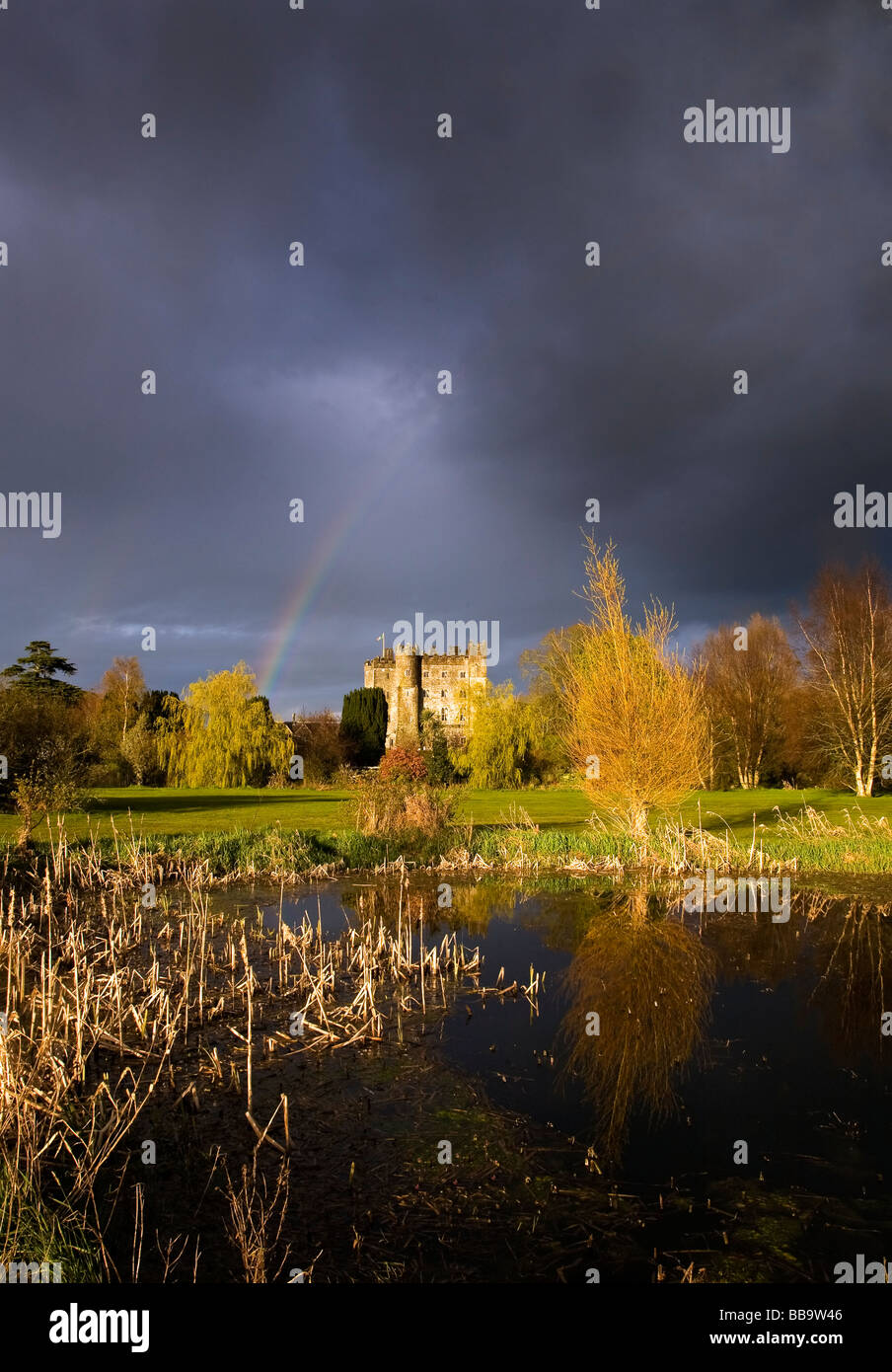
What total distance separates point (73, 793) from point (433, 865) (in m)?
8.52

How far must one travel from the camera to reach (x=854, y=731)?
43219 mm

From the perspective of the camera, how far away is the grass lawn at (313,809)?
23641mm

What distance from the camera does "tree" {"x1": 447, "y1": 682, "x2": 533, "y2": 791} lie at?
50.6m

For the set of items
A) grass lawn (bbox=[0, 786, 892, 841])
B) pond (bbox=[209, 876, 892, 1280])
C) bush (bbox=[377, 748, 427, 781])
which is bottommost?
pond (bbox=[209, 876, 892, 1280])

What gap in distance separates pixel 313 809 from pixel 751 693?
113ft

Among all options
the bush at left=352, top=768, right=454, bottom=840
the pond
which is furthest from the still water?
the bush at left=352, top=768, right=454, bottom=840

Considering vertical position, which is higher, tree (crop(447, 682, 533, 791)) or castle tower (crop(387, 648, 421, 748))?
castle tower (crop(387, 648, 421, 748))

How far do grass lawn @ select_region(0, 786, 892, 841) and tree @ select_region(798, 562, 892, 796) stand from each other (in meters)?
2.46

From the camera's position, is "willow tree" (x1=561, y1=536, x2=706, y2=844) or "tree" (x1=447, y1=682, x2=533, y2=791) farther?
"tree" (x1=447, y1=682, x2=533, y2=791)

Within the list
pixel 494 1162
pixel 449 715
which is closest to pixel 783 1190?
pixel 494 1162

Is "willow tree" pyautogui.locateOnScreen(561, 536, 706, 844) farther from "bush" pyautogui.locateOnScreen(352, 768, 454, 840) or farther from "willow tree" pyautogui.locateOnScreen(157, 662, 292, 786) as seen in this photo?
"willow tree" pyautogui.locateOnScreen(157, 662, 292, 786)

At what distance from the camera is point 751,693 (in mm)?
53500

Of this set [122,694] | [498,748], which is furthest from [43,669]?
[498,748]

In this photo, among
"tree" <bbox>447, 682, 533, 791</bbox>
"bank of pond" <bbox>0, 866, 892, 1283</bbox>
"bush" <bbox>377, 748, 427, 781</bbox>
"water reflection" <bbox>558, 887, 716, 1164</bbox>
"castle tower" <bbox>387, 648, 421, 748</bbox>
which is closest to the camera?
"bank of pond" <bbox>0, 866, 892, 1283</bbox>
